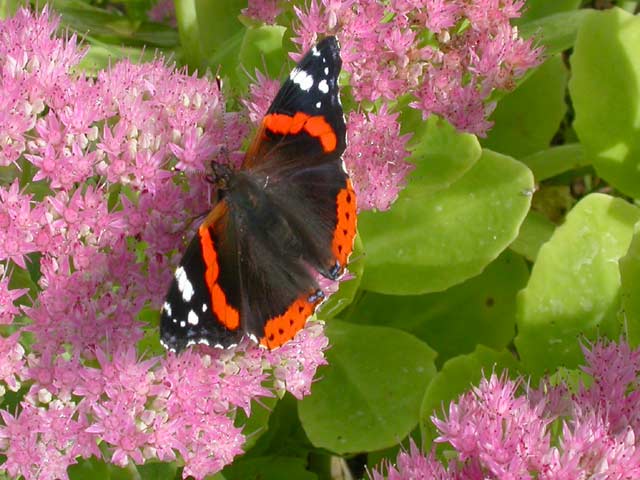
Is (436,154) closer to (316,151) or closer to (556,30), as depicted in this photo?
(316,151)

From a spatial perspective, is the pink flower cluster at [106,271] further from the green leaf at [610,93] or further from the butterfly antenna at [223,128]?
the green leaf at [610,93]

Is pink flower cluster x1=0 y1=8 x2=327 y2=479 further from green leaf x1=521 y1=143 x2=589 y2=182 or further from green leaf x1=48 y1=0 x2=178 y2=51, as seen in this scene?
green leaf x1=521 y1=143 x2=589 y2=182

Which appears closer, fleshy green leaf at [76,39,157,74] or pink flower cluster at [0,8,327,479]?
pink flower cluster at [0,8,327,479]

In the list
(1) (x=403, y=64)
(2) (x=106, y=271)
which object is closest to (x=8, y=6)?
(2) (x=106, y=271)

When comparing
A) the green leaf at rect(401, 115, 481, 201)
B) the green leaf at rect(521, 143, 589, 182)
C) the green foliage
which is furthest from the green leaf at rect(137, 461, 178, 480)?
the green leaf at rect(521, 143, 589, 182)

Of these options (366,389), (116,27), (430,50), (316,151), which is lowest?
(366,389)

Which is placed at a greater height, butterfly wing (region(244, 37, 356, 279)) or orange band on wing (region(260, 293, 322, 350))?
butterfly wing (region(244, 37, 356, 279))

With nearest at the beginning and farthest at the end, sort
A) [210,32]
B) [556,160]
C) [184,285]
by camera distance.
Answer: [184,285] < [556,160] < [210,32]
